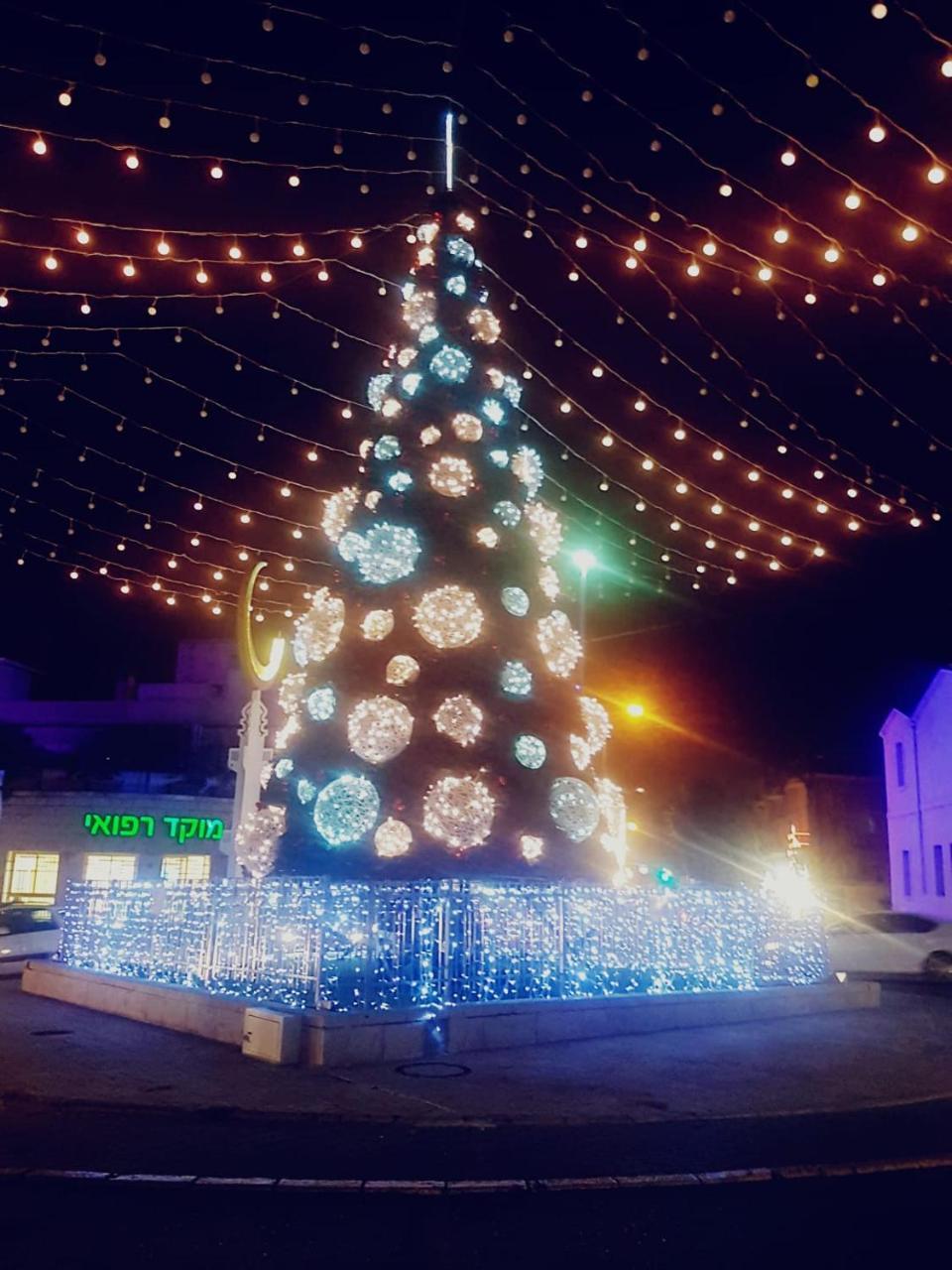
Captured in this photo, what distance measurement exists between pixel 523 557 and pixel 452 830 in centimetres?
392

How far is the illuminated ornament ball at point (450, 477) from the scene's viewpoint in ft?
46.8

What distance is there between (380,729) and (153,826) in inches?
778

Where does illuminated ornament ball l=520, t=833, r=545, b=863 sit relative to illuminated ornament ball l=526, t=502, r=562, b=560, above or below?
below

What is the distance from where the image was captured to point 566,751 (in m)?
13.9

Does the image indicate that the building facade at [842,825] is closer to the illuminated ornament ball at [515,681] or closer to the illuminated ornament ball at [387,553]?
the illuminated ornament ball at [515,681]

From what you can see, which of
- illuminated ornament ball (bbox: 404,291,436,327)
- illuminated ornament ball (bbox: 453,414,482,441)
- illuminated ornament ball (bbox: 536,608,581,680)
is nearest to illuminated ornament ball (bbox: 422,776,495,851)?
illuminated ornament ball (bbox: 536,608,581,680)

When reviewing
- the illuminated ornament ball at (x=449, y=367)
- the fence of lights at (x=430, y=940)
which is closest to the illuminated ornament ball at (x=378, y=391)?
the illuminated ornament ball at (x=449, y=367)

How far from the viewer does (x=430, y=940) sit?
10836 mm

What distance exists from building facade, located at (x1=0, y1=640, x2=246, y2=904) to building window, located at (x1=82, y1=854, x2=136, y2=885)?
28mm

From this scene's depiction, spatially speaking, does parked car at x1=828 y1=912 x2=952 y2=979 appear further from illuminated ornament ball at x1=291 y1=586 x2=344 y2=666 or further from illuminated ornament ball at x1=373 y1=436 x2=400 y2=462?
illuminated ornament ball at x1=373 y1=436 x2=400 y2=462

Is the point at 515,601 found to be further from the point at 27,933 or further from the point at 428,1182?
the point at 27,933

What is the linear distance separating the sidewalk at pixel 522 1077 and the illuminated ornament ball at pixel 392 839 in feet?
10.4

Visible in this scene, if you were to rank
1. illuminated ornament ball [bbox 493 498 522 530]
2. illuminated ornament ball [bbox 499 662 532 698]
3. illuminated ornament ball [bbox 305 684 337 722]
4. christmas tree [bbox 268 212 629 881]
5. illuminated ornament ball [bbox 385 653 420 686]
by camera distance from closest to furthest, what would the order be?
christmas tree [bbox 268 212 629 881] → illuminated ornament ball [bbox 385 653 420 686] → illuminated ornament ball [bbox 305 684 337 722] → illuminated ornament ball [bbox 499 662 532 698] → illuminated ornament ball [bbox 493 498 522 530]

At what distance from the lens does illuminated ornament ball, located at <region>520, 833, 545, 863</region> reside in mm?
13242
